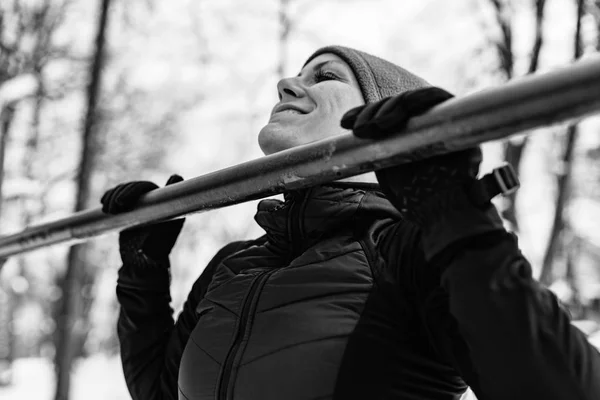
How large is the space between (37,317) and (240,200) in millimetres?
13872

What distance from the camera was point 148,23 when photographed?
657 cm

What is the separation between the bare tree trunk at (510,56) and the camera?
3.36m

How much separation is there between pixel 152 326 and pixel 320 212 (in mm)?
501

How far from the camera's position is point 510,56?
3697 millimetres

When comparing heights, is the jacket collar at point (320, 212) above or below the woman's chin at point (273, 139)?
below

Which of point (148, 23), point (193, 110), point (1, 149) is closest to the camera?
point (1, 149)

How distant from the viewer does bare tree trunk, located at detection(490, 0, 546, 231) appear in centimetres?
336

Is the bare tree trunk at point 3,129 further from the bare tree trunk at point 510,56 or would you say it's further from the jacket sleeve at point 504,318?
the jacket sleeve at point 504,318

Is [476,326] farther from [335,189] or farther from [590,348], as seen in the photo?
[335,189]

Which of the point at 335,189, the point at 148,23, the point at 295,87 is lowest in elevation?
the point at 335,189

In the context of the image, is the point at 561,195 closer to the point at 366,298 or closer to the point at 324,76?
the point at 324,76

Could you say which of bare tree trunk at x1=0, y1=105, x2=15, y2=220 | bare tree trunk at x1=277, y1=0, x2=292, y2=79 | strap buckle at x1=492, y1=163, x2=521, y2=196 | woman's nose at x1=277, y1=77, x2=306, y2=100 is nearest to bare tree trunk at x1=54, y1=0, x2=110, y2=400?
bare tree trunk at x1=0, y1=105, x2=15, y2=220

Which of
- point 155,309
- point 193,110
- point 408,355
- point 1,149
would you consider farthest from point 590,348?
point 193,110

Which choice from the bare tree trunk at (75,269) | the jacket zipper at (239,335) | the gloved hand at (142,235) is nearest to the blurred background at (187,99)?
the bare tree trunk at (75,269)
